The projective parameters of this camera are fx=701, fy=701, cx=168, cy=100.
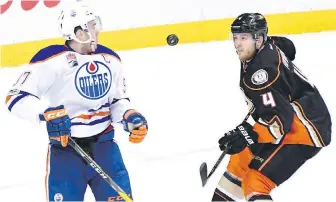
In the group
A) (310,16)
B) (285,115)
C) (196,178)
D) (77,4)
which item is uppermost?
(310,16)

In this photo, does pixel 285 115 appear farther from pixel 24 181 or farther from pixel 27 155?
pixel 27 155

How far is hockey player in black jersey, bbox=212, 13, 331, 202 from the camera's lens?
2.40 meters

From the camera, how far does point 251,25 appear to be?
2482 millimetres


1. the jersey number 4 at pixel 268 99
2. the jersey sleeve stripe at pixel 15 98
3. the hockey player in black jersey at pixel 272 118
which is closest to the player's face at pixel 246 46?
the hockey player in black jersey at pixel 272 118

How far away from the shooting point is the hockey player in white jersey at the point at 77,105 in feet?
7.54

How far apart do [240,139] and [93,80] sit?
0.56 m

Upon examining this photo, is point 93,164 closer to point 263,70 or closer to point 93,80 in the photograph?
point 93,80

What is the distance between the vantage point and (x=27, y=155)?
12.8 ft

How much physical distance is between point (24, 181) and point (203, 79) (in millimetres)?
2033

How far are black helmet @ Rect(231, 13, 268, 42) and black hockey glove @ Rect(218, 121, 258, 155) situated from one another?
1.08 feet

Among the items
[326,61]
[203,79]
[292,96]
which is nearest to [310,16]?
[326,61]

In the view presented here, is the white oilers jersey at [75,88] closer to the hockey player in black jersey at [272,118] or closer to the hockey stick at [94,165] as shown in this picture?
the hockey stick at [94,165]

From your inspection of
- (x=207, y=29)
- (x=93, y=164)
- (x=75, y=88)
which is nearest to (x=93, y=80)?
(x=75, y=88)

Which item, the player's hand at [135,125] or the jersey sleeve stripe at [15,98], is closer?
the jersey sleeve stripe at [15,98]
